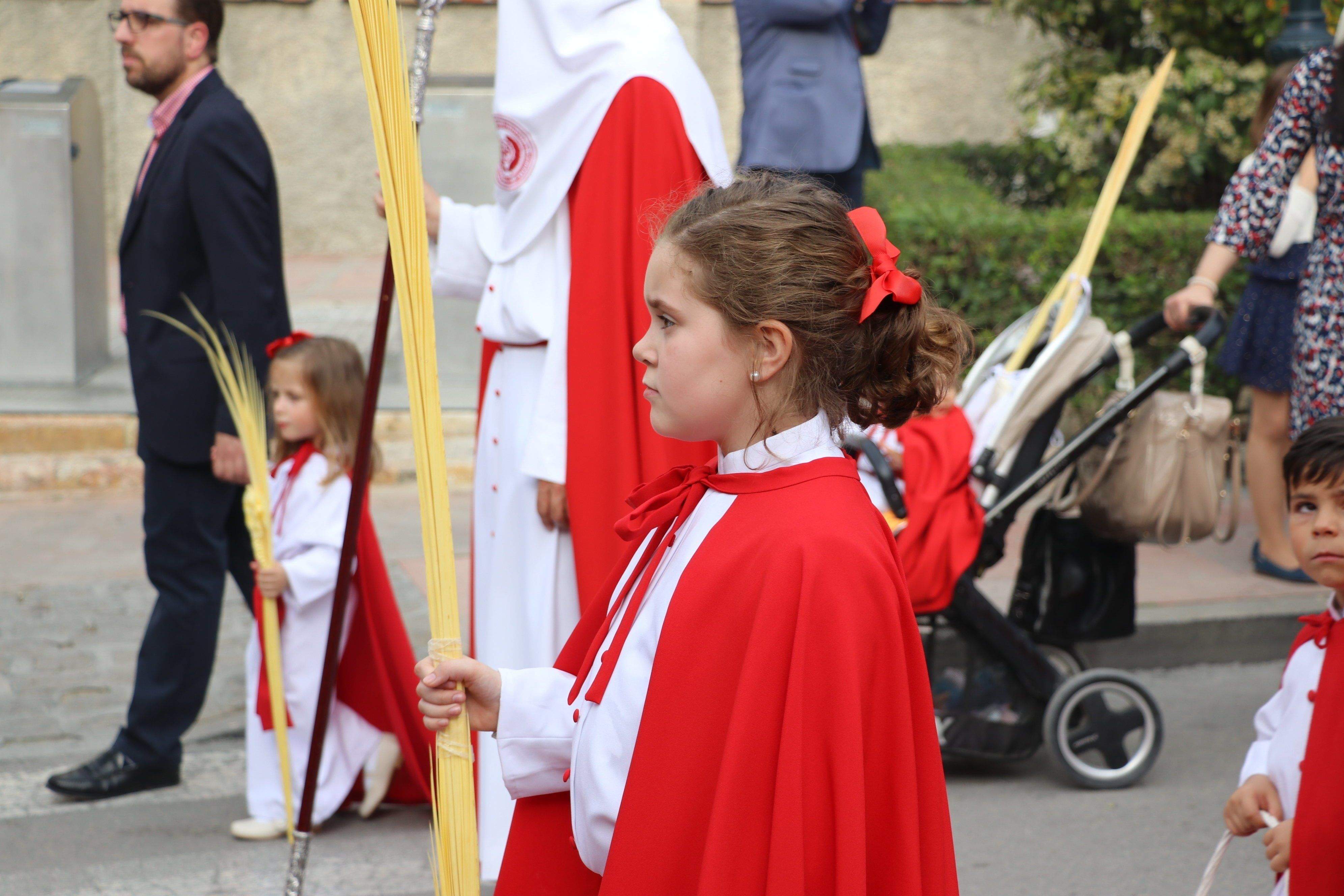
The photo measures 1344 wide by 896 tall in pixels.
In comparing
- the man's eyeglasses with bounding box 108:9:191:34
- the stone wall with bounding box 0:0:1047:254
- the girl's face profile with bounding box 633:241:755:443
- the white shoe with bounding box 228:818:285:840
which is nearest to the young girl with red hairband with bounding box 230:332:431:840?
the white shoe with bounding box 228:818:285:840

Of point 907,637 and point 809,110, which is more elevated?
point 809,110

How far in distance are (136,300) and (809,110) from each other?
9.45 feet

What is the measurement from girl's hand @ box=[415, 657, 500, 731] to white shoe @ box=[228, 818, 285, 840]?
2.15 m

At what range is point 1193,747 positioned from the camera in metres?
4.59

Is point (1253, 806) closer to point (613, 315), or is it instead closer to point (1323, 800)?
point (1323, 800)

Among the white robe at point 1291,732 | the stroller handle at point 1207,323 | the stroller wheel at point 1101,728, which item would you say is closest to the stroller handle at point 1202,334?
the stroller handle at point 1207,323

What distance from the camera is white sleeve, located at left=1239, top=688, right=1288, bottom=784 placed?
261 cm

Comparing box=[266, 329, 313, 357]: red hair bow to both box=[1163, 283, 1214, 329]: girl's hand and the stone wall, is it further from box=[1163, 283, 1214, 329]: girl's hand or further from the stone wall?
the stone wall

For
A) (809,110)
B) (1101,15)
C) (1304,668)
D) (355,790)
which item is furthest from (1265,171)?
(1101,15)

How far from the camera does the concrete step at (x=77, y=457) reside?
7.28m

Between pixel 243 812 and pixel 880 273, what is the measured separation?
9.66 feet

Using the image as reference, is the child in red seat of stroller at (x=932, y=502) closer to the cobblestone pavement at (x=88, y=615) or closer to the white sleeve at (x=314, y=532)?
the white sleeve at (x=314, y=532)

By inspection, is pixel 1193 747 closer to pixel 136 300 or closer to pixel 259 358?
pixel 259 358

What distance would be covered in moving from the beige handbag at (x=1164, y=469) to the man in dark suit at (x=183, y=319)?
246 centimetres
